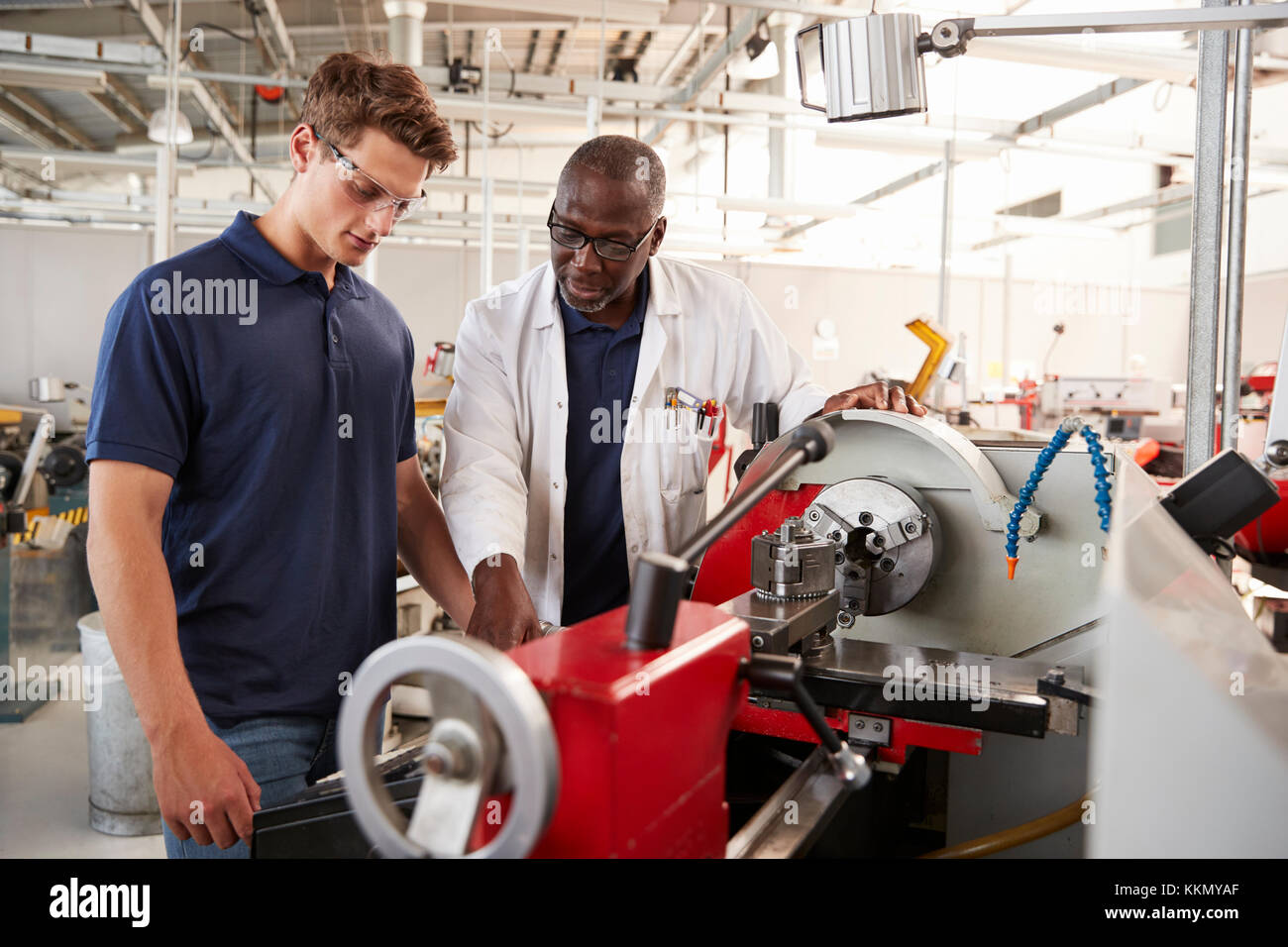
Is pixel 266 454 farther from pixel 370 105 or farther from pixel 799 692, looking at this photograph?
pixel 799 692

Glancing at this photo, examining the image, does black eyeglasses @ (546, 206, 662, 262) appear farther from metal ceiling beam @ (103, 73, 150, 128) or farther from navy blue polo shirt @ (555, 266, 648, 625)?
metal ceiling beam @ (103, 73, 150, 128)

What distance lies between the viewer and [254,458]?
1.19 m

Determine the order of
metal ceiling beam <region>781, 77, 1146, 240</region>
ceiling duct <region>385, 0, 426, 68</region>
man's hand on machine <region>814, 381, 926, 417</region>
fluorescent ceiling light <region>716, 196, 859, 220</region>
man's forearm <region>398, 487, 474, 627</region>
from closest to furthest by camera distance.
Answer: man's hand on machine <region>814, 381, 926, 417</region>, man's forearm <region>398, 487, 474, 627</region>, metal ceiling beam <region>781, 77, 1146, 240</region>, ceiling duct <region>385, 0, 426, 68</region>, fluorescent ceiling light <region>716, 196, 859, 220</region>

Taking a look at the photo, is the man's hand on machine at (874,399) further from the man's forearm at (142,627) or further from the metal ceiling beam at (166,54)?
the metal ceiling beam at (166,54)

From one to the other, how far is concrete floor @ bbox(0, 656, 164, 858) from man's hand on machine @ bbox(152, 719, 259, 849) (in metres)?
1.93

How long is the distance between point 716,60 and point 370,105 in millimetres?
4608

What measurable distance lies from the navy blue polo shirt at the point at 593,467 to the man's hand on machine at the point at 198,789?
0.72 metres

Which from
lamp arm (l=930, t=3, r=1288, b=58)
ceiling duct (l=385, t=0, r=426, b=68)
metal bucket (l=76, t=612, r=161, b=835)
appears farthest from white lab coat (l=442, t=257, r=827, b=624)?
ceiling duct (l=385, t=0, r=426, b=68)

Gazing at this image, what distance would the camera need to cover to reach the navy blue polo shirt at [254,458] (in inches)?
43.8

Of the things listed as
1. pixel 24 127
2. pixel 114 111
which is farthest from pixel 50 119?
pixel 114 111

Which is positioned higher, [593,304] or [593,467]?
[593,304]

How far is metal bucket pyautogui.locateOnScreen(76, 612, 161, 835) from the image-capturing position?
102 inches
